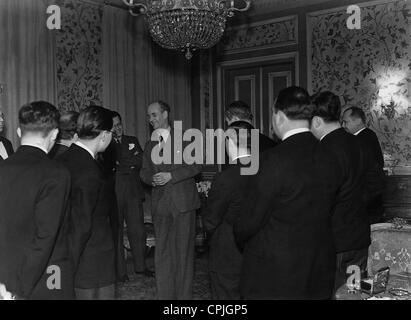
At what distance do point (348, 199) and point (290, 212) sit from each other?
70 centimetres

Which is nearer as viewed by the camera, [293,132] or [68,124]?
[293,132]

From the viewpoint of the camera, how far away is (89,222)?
238 cm

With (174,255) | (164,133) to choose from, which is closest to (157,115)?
(164,133)

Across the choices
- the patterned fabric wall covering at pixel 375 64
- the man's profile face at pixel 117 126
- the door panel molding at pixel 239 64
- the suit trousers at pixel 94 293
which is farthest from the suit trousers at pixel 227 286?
the door panel molding at pixel 239 64

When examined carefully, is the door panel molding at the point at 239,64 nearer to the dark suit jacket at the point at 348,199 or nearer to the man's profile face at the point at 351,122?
the man's profile face at the point at 351,122

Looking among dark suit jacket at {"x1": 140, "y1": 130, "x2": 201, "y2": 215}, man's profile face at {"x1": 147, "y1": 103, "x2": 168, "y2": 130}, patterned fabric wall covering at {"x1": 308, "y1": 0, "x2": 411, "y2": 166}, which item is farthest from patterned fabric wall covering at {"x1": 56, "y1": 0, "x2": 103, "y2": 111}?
patterned fabric wall covering at {"x1": 308, "y1": 0, "x2": 411, "y2": 166}

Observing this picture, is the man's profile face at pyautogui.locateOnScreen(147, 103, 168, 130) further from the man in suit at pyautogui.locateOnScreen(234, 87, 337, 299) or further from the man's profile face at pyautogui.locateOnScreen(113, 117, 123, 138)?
the man in suit at pyautogui.locateOnScreen(234, 87, 337, 299)

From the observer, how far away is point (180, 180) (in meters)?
3.83

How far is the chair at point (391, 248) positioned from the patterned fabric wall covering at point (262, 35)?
11.9ft

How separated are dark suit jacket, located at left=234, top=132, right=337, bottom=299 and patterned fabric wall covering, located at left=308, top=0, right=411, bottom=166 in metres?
3.94

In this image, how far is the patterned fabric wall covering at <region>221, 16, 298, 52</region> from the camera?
6.52 metres

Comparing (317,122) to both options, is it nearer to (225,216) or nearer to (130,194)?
(225,216)

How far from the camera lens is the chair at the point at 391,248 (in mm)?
3281
